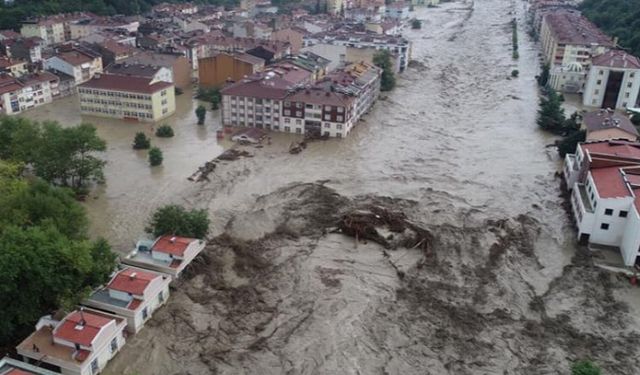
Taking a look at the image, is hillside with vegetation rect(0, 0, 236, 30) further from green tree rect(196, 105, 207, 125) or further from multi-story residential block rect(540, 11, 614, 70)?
multi-story residential block rect(540, 11, 614, 70)

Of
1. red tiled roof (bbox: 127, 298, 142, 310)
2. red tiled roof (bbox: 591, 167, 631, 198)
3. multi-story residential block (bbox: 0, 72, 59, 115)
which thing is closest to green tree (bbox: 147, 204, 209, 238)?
red tiled roof (bbox: 127, 298, 142, 310)

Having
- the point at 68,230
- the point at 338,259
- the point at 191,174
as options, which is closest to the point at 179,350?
the point at 68,230

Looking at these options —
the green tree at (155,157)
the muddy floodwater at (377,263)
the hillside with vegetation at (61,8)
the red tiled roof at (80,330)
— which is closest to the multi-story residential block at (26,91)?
the muddy floodwater at (377,263)

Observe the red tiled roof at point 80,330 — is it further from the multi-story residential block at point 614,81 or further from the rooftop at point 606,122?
the multi-story residential block at point 614,81

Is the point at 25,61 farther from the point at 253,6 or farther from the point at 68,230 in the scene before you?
the point at 253,6

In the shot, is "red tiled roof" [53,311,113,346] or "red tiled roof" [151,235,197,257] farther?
"red tiled roof" [151,235,197,257]

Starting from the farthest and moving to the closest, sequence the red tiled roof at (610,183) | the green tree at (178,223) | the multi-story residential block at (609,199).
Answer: the red tiled roof at (610,183), the multi-story residential block at (609,199), the green tree at (178,223)
